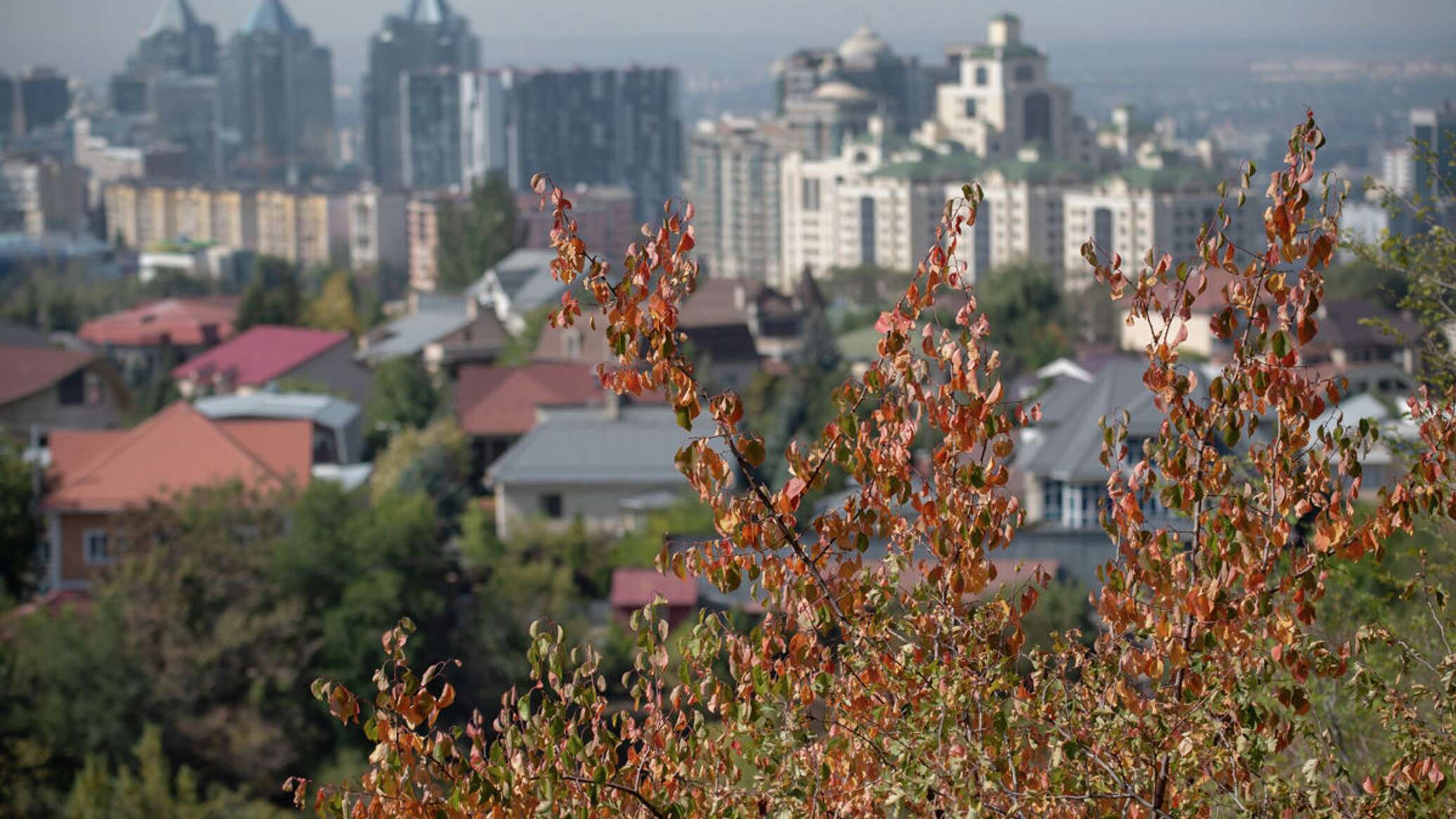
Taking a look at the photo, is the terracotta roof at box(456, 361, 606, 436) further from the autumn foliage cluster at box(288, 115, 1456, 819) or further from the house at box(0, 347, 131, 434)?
the autumn foliage cluster at box(288, 115, 1456, 819)

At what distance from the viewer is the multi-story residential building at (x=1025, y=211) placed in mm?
52406

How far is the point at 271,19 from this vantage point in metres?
126

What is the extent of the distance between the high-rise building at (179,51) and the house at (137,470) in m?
111

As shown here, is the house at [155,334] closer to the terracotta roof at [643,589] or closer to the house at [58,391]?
the house at [58,391]

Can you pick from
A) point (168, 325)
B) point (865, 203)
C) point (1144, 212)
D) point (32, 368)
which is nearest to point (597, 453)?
point (32, 368)

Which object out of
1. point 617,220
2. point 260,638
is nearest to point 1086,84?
point 617,220

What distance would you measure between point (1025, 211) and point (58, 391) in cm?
2997

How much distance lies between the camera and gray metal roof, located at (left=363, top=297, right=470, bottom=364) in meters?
32.4

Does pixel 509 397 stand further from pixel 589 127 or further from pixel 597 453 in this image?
pixel 589 127

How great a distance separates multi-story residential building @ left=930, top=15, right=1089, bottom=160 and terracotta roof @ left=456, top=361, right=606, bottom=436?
37.5 meters

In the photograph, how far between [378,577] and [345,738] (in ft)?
5.18

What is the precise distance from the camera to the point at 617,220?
6444 centimetres

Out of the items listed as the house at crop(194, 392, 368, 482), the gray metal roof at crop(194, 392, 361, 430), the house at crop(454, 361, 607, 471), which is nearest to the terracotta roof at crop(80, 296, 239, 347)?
the house at crop(454, 361, 607, 471)

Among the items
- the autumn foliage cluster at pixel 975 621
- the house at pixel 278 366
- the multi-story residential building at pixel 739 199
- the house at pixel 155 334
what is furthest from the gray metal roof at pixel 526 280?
the autumn foliage cluster at pixel 975 621
